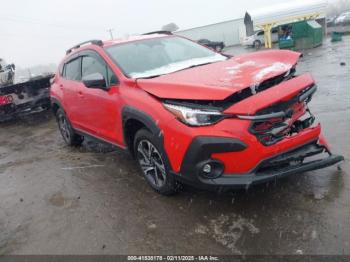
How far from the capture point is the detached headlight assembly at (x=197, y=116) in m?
3.46

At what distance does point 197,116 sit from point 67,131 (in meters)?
4.25

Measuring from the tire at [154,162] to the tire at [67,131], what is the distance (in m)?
2.69

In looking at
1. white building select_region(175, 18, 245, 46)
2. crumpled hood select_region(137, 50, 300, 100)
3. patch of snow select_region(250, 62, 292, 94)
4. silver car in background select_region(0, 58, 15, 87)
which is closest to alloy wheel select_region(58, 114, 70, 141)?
crumpled hood select_region(137, 50, 300, 100)

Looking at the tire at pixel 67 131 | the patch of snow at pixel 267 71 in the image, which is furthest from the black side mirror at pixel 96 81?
the tire at pixel 67 131

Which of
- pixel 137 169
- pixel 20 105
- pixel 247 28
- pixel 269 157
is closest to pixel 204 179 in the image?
pixel 269 157

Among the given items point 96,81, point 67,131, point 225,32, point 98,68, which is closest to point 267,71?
point 96,81

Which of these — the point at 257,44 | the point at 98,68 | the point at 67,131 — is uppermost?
the point at 98,68

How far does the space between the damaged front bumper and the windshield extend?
1.49 m

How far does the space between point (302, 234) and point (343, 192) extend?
868 millimetres

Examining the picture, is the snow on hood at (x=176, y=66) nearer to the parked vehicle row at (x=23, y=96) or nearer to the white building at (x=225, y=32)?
the parked vehicle row at (x=23, y=96)

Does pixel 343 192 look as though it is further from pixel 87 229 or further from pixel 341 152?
pixel 87 229

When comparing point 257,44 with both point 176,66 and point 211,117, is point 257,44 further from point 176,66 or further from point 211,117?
point 211,117

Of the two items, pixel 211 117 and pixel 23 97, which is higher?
pixel 211 117

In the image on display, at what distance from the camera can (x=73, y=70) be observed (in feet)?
20.8
